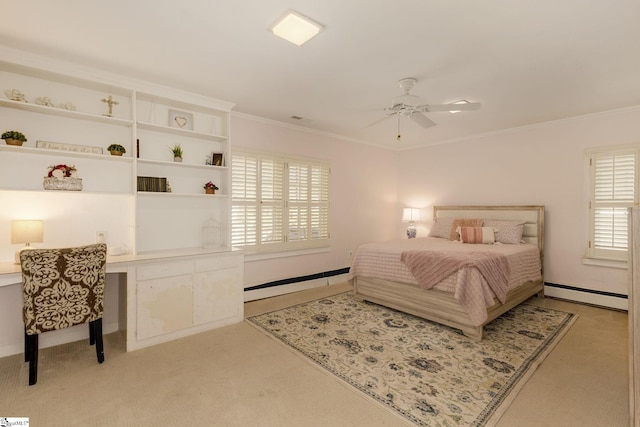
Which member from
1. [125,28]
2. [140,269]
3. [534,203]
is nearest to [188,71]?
[125,28]

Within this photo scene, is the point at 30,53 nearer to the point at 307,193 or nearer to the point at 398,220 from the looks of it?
the point at 307,193

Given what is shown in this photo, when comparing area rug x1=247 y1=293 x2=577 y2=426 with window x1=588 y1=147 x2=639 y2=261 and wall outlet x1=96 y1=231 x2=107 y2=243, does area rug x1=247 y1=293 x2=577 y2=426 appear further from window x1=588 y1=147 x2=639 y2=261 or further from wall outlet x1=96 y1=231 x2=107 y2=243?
wall outlet x1=96 y1=231 x2=107 y2=243

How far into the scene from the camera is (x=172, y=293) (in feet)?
10.1

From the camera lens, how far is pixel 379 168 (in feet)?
20.1

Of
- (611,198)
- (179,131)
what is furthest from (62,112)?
(611,198)

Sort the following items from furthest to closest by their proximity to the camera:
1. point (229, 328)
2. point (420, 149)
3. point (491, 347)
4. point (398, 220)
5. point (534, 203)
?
point (398, 220) → point (420, 149) → point (534, 203) → point (229, 328) → point (491, 347)

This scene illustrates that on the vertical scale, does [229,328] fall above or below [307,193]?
below

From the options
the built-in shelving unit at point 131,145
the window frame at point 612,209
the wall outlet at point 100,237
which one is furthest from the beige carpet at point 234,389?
the window frame at point 612,209

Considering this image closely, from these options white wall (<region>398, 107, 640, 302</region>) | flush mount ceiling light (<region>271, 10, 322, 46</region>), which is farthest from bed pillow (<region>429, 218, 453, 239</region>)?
flush mount ceiling light (<region>271, 10, 322, 46</region>)

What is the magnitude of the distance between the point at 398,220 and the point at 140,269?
494 cm

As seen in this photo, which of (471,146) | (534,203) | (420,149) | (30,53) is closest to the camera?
(30,53)

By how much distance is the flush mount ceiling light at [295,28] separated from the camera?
2.07 metres

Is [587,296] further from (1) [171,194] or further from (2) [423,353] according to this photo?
(1) [171,194]

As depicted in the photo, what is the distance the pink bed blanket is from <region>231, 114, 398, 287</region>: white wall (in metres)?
1.91
